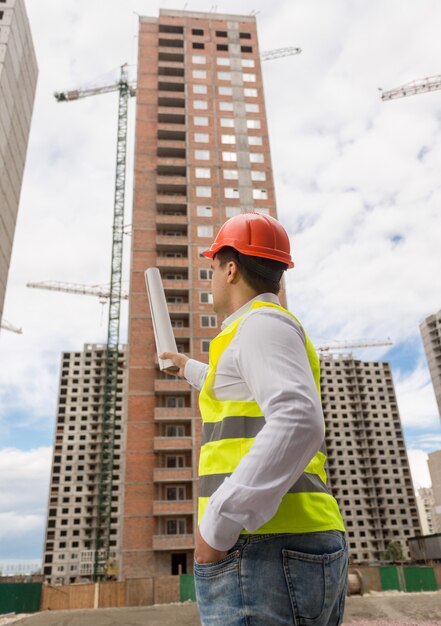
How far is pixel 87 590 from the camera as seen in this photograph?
85.2 ft

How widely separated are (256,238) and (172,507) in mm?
38998

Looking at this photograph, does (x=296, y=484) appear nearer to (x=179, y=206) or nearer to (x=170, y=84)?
(x=179, y=206)

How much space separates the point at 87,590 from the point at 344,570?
2890 cm

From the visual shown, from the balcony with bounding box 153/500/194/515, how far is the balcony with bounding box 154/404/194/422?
21.3 feet

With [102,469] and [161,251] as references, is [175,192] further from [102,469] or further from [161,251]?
[102,469]

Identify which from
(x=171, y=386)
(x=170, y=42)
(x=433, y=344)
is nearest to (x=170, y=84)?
(x=170, y=42)

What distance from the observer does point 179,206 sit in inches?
2013

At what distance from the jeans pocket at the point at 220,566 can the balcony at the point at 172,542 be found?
126 feet

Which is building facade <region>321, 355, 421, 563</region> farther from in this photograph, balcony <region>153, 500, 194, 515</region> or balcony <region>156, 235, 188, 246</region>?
balcony <region>156, 235, 188, 246</region>

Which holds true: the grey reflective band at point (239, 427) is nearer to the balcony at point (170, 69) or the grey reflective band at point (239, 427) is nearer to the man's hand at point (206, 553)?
the man's hand at point (206, 553)

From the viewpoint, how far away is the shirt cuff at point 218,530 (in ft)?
4.49

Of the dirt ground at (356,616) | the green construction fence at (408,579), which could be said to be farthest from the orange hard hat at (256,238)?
the green construction fence at (408,579)

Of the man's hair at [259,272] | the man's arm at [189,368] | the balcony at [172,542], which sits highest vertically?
the man's hair at [259,272]

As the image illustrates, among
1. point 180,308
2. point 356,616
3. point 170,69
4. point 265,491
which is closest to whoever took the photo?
point 265,491
